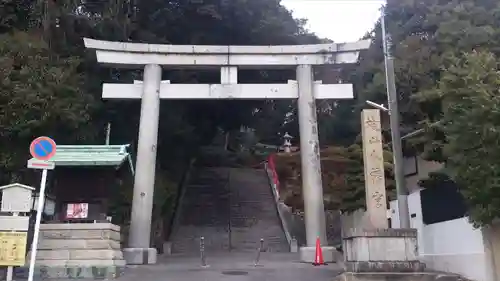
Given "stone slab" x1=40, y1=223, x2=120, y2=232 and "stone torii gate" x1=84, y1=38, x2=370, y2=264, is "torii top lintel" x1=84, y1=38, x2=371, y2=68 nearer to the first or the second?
"stone torii gate" x1=84, y1=38, x2=370, y2=264

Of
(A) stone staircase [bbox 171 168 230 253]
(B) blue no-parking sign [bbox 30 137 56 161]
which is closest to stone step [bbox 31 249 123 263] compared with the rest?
(B) blue no-parking sign [bbox 30 137 56 161]

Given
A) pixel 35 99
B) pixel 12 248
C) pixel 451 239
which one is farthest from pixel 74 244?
pixel 451 239

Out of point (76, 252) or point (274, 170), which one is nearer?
point (76, 252)

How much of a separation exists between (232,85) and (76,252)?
8.63m

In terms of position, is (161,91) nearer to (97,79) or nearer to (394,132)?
(97,79)

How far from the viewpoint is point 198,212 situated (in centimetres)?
2419

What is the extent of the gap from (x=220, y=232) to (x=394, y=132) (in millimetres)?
10065

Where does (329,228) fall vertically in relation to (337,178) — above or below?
below

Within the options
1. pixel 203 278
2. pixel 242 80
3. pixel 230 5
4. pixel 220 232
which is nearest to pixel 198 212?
pixel 220 232

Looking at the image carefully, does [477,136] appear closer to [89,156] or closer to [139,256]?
[89,156]

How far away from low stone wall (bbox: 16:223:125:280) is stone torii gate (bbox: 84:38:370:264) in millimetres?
4777

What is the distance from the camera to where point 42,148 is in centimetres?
857

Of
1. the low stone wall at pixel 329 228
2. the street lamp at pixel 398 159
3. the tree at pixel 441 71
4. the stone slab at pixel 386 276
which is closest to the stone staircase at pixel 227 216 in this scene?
the low stone wall at pixel 329 228

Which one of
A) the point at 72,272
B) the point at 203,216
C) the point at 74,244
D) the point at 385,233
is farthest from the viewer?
the point at 203,216
